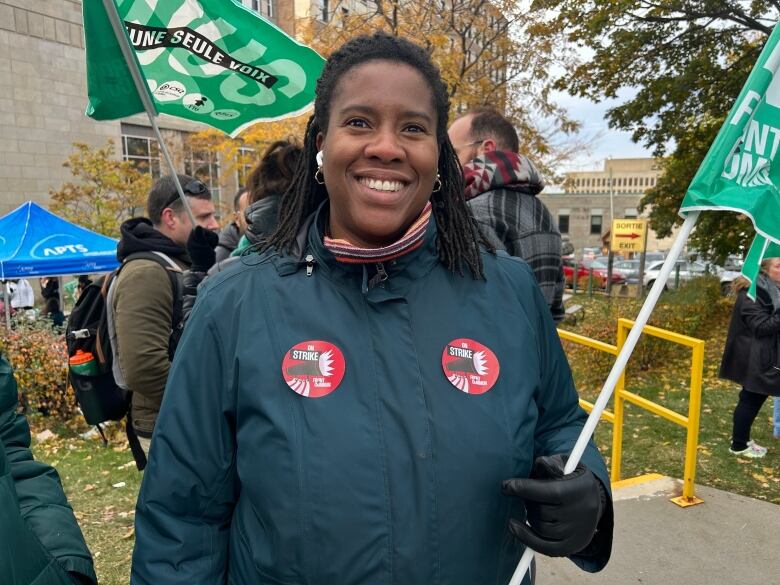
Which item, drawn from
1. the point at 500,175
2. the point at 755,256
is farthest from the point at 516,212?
the point at 755,256

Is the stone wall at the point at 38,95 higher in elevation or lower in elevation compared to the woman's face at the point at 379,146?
higher

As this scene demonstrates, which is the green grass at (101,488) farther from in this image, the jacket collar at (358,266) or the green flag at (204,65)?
the jacket collar at (358,266)

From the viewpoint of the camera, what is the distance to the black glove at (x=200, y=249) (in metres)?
3.52

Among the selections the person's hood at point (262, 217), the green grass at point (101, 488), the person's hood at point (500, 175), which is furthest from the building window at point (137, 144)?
the person's hood at point (500, 175)

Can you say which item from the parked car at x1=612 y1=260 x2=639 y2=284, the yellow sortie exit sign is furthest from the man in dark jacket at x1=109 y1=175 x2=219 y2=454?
the parked car at x1=612 y1=260 x2=639 y2=284

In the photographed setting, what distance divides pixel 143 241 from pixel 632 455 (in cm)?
489

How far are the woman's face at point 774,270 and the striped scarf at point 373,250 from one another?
4814mm

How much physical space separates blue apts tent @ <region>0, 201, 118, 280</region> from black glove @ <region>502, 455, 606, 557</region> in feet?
33.0

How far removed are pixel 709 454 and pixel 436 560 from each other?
536cm

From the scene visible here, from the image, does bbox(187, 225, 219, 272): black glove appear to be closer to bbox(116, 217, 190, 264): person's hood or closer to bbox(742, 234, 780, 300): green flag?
bbox(116, 217, 190, 264): person's hood

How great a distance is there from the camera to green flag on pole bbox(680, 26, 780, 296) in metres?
1.57

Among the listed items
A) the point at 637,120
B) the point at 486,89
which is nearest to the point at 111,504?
the point at 486,89

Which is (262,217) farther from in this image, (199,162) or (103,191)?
(199,162)

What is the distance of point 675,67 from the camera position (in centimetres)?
1124
